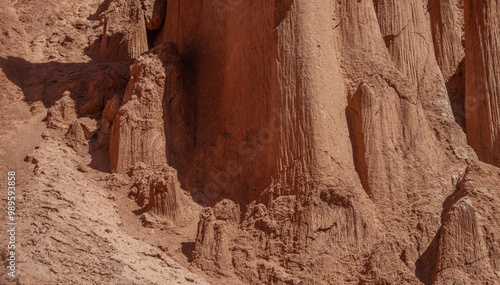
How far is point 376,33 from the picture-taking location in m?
13.3

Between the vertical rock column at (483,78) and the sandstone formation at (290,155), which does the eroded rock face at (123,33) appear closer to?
the sandstone formation at (290,155)

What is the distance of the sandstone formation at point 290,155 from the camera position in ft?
37.0

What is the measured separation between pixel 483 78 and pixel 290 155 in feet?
12.1

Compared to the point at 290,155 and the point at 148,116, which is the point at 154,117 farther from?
the point at 290,155

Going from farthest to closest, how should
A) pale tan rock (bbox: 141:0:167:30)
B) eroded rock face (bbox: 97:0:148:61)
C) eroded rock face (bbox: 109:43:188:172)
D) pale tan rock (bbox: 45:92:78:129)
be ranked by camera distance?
eroded rock face (bbox: 97:0:148:61) < pale tan rock (bbox: 141:0:167:30) < pale tan rock (bbox: 45:92:78:129) < eroded rock face (bbox: 109:43:188:172)

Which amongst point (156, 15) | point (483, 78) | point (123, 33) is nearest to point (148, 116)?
point (156, 15)

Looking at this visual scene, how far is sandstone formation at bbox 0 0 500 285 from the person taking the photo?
11.3 m

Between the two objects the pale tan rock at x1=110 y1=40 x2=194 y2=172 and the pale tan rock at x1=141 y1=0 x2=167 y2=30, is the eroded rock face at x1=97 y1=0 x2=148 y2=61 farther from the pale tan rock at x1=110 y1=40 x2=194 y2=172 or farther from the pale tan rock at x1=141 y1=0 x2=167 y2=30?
the pale tan rock at x1=110 y1=40 x2=194 y2=172

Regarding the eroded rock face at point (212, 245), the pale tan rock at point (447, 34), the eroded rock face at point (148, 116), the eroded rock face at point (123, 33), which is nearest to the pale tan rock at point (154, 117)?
the eroded rock face at point (148, 116)

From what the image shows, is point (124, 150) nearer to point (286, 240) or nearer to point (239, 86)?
Answer: point (239, 86)

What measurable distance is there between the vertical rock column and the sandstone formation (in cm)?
2

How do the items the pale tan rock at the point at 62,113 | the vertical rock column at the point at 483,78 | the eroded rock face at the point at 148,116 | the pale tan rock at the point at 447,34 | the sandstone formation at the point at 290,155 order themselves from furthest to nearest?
the pale tan rock at the point at 62,113
the pale tan rock at the point at 447,34
the eroded rock face at the point at 148,116
the vertical rock column at the point at 483,78
the sandstone formation at the point at 290,155

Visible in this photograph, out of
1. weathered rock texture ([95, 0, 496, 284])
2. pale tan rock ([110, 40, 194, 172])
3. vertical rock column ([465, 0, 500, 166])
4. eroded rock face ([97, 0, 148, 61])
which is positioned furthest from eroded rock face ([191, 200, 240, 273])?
eroded rock face ([97, 0, 148, 61])

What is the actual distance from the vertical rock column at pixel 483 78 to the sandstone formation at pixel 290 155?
0.02m
